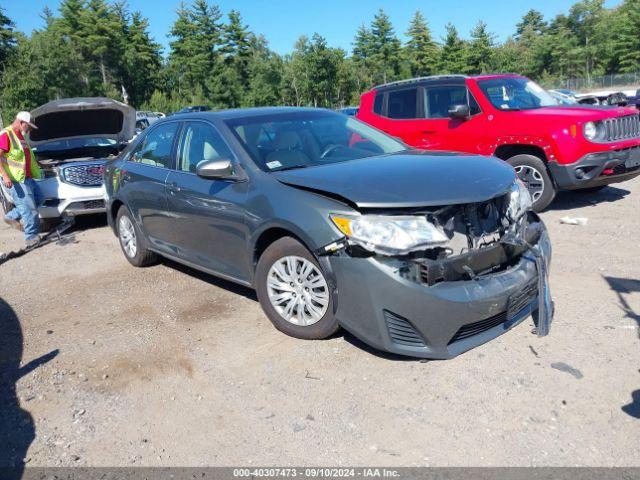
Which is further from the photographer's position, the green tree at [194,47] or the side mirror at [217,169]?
the green tree at [194,47]

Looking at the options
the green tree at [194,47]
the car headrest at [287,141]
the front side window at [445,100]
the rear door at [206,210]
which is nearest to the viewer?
the rear door at [206,210]

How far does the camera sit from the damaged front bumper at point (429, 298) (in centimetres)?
322

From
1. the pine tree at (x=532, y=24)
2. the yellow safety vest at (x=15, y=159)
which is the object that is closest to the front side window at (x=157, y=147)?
the yellow safety vest at (x=15, y=159)

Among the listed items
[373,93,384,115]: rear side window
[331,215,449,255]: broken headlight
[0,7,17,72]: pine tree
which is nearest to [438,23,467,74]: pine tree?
[0,7,17,72]: pine tree

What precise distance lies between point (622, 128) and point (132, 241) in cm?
638

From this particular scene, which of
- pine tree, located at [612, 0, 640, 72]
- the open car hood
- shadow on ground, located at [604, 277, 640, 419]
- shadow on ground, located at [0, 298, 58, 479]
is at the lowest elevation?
shadow on ground, located at [604, 277, 640, 419]

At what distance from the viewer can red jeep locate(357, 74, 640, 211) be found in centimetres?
698

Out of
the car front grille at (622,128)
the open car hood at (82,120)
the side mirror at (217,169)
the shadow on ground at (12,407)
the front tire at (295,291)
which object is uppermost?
the open car hood at (82,120)

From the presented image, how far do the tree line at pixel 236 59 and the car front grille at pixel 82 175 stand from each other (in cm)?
3321

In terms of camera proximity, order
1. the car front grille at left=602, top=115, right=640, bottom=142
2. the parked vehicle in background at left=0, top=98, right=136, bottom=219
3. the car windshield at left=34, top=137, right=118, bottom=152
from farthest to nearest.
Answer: the car windshield at left=34, top=137, right=118, bottom=152 < the parked vehicle in background at left=0, top=98, right=136, bottom=219 < the car front grille at left=602, top=115, right=640, bottom=142

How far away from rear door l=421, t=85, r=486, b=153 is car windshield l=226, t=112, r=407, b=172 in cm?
309

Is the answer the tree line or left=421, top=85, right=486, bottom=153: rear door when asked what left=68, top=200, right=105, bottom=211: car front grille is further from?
the tree line

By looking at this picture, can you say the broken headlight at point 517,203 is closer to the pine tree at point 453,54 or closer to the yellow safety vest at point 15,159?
the yellow safety vest at point 15,159

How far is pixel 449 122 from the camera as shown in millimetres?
8133
